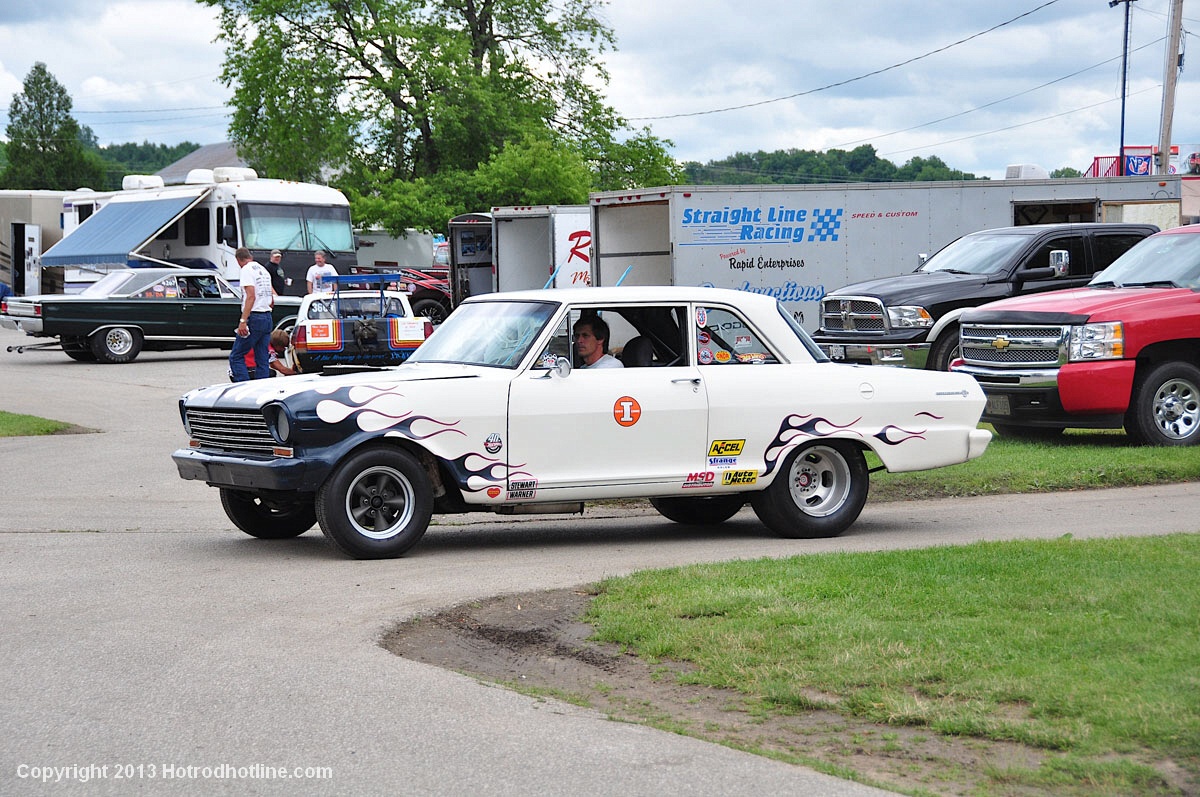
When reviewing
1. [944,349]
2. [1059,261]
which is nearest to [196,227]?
[944,349]

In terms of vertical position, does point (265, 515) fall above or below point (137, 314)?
below

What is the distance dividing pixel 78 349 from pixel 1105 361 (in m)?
20.0

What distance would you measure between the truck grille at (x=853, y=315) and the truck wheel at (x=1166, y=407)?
3.93 m

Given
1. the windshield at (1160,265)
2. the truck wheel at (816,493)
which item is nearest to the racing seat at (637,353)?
the truck wheel at (816,493)

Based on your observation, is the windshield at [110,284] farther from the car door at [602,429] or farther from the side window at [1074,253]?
the car door at [602,429]

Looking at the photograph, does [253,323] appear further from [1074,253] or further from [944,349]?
[1074,253]

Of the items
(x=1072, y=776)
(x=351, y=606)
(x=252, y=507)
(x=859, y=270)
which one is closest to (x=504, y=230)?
(x=859, y=270)

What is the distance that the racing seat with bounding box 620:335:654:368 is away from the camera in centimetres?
952

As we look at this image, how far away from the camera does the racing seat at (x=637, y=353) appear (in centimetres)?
952

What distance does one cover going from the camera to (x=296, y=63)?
47438 millimetres

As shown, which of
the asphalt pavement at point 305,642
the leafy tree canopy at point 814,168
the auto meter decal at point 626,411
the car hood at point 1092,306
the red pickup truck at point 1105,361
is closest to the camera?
the asphalt pavement at point 305,642

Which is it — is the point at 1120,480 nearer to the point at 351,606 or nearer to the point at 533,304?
the point at 533,304

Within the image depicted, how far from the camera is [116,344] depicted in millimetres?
26594

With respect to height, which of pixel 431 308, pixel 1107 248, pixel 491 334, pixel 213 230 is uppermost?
pixel 213 230
